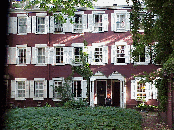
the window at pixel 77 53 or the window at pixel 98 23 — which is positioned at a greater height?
the window at pixel 98 23

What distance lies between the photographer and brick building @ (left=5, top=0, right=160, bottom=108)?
18.8 meters

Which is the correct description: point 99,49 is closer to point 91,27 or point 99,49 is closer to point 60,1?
point 91,27

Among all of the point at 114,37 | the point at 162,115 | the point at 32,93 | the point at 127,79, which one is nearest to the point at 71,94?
the point at 32,93

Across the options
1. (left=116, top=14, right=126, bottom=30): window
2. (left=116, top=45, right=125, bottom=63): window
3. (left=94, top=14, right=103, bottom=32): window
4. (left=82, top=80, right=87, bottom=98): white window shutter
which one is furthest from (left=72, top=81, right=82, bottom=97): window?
(left=116, top=14, right=126, bottom=30): window

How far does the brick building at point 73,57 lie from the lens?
18.8m

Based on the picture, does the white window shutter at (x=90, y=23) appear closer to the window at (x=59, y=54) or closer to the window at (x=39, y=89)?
the window at (x=59, y=54)

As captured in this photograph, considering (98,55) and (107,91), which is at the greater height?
(98,55)

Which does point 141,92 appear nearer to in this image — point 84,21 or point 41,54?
point 84,21

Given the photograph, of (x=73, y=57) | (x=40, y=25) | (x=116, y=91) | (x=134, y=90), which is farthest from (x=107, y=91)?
(x=40, y=25)

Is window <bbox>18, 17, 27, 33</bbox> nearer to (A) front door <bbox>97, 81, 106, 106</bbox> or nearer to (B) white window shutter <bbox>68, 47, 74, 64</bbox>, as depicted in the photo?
(B) white window shutter <bbox>68, 47, 74, 64</bbox>

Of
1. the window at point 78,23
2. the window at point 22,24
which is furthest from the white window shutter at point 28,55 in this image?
the window at point 78,23

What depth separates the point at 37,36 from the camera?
1933 cm

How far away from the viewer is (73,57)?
19109 millimetres

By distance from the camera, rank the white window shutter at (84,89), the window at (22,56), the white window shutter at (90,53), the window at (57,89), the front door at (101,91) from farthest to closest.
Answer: the window at (22,56), the front door at (101,91), the white window shutter at (90,53), the white window shutter at (84,89), the window at (57,89)
